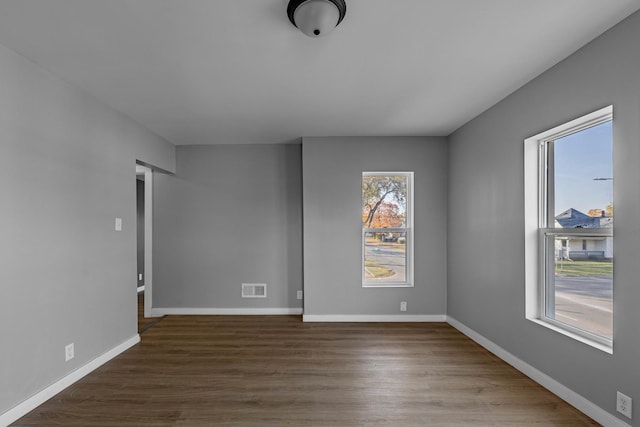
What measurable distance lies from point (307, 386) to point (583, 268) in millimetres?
2270

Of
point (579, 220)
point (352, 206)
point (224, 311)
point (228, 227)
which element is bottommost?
point (224, 311)

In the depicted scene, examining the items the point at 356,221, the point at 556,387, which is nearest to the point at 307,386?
the point at 556,387

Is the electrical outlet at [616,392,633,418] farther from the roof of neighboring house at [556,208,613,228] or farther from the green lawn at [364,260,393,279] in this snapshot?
the green lawn at [364,260,393,279]

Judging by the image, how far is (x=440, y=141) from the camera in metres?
4.54

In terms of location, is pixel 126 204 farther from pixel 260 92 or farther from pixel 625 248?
pixel 625 248

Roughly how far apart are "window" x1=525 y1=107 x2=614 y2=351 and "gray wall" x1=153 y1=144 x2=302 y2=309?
298cm

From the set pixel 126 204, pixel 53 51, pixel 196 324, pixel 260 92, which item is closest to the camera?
pixel 53 51

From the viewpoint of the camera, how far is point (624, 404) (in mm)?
1955

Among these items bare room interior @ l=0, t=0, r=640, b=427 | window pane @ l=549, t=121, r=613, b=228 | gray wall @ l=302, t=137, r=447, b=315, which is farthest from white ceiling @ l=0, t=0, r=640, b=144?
gray wall @ l=302, t=137, r=447, b=315

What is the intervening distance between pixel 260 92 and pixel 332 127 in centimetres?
130

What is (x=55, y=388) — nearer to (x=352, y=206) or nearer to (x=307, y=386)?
(x=307, y=386)

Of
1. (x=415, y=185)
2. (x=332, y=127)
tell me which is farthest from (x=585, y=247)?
(x=332, y=127)

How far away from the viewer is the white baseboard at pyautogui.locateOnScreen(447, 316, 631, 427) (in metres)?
2.08

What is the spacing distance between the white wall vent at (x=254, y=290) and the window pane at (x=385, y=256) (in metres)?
1.52
